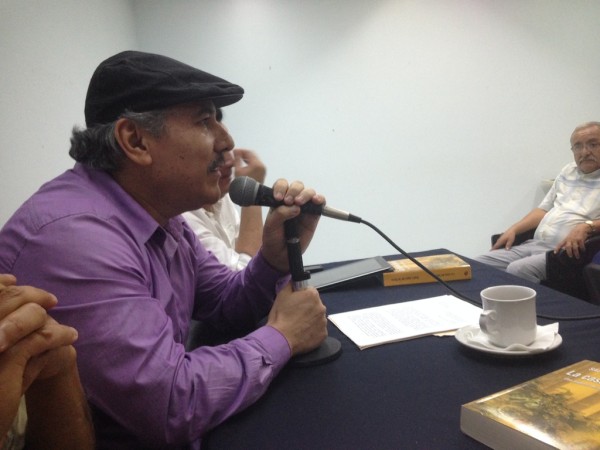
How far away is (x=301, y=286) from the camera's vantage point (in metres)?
0.97

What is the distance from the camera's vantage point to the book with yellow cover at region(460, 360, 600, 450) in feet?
1.70

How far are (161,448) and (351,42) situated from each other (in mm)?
3349

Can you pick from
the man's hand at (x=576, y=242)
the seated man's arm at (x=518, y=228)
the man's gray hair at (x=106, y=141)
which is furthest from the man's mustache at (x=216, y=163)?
the seated man's arm at (x=518, y=228)

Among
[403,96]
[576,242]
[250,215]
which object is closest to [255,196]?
[250,215]

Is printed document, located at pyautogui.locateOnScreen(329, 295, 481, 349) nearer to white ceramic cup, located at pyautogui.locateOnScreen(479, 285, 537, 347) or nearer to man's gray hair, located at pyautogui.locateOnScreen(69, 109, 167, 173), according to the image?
white ceramic cup, located at pyautogui.locateOnScreen(479, 285, 537, 347)

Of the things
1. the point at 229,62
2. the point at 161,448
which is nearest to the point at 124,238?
the point at 161,448

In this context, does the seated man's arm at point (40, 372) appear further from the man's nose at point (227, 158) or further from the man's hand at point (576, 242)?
the man's hand at point (576, 242)

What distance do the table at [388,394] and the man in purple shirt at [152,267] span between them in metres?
0.05

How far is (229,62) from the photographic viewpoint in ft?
11.2

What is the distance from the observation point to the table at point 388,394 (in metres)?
0.63

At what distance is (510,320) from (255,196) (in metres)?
0.56

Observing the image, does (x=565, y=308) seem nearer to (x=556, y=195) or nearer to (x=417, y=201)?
(x=556, y=195)

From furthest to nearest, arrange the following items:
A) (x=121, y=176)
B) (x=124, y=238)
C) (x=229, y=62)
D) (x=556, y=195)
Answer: (x=229, y=62)
(x=556, y=195)
(x=121, y=176)
(x=124, y=238)

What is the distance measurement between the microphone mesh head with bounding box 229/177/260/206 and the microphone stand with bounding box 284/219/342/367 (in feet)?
Result: 0.34
